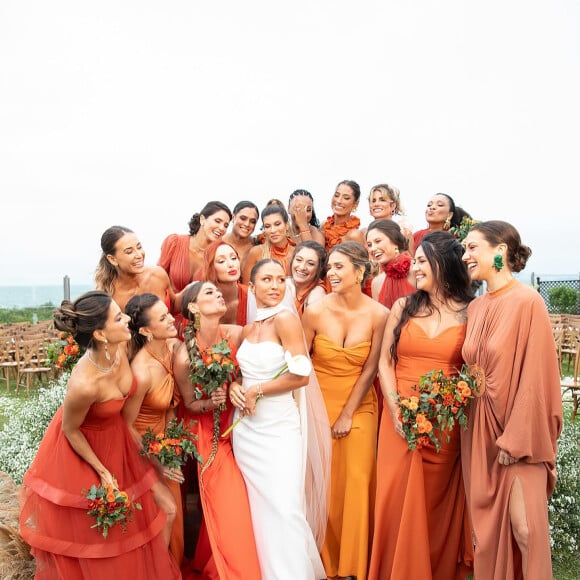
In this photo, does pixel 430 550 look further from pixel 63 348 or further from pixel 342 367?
pixel 63 348

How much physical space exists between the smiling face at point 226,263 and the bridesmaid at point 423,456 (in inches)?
66.7

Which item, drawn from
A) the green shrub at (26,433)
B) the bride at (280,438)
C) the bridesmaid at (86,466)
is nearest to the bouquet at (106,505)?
the bridesmaid at (86,466)

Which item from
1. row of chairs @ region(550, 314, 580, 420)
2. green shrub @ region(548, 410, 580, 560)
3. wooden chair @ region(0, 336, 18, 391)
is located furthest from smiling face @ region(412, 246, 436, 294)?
wooden chair @ region(0, 336, 18, 391)

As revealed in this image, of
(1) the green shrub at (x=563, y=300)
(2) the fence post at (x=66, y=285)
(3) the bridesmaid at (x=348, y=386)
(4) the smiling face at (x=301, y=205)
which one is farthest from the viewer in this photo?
(1) the green shrub at (x=563, y=300)

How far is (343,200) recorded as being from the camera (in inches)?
306

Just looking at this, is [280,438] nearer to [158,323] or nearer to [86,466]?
[158,323]

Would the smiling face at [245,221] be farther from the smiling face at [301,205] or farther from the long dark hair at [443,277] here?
the long dark hair at [443,277]

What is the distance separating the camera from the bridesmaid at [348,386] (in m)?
5.13

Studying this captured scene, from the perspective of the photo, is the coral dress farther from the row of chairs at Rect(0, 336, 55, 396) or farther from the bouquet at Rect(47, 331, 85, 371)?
the row of chairs at Rect(0, 336, 55, 396)

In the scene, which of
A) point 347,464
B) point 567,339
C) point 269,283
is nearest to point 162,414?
point 269,283

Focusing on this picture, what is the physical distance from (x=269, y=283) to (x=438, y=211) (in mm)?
3068

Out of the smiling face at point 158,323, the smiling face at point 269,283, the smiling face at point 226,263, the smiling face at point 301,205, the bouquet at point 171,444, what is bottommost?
the bouquet at point 171,444

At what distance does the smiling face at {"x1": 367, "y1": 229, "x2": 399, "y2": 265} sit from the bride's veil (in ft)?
4.20

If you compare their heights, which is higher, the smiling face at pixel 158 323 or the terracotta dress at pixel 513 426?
the smiling face at pixel 158 323
